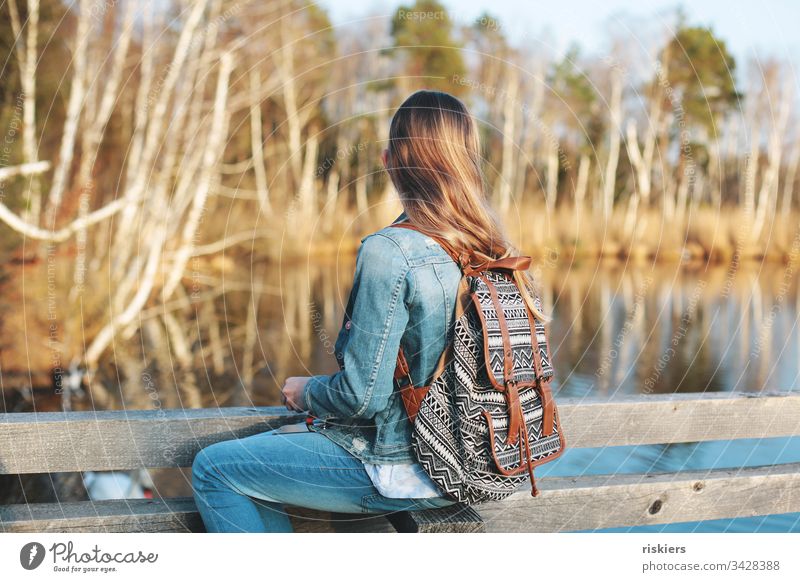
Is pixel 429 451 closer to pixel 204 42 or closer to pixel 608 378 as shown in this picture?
pixel 608 378

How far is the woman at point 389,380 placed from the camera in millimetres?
1885

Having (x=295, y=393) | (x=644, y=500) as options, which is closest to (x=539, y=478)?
(x=644, y=500)

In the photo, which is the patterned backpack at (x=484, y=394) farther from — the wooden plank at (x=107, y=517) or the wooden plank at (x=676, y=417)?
the wooden plank at (x=107, y=517)

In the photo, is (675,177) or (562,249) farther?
(675,177)

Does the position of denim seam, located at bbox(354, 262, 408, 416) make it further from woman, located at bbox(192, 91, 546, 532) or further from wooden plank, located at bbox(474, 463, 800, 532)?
wooden plank, located at bbox(474, 463, 800, 532)

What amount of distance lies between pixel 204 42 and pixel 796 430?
26.1 ft

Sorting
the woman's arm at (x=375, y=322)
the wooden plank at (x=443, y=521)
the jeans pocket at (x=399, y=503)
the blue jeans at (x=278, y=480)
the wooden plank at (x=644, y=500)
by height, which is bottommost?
the wooden plank at (x=644, y=500)

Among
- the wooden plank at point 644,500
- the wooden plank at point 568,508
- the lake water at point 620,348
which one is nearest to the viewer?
the wooden plank at point 568,508

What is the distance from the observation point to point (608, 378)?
800cm

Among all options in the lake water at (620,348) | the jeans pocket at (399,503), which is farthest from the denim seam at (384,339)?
the lake water at (620,348)

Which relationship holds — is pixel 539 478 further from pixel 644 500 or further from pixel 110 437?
pixel 110 437

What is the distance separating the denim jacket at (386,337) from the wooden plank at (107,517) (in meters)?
0.39

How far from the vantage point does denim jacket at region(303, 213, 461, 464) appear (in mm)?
1862

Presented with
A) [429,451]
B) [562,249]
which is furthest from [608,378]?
[562,249]
